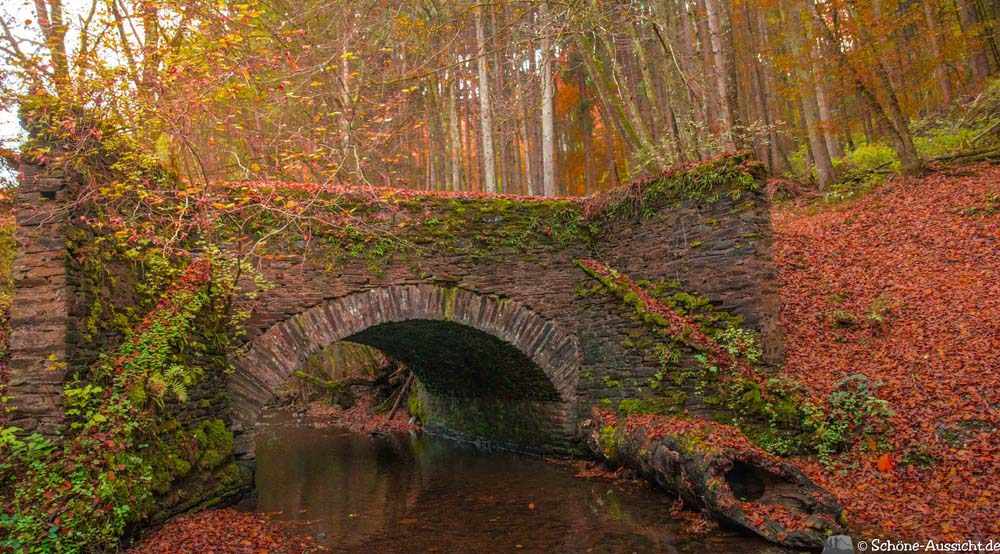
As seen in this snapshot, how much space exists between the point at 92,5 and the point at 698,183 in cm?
834

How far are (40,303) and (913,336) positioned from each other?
363 inches

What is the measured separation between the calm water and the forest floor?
1.46m

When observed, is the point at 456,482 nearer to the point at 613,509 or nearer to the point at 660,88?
the point at 613,509

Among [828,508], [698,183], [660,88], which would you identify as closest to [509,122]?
[660,88]

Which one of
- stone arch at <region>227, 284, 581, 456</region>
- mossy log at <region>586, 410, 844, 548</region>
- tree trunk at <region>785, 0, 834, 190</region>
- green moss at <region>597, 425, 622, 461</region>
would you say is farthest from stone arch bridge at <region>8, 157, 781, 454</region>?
tree trunk at <region>785, 0, 834, 190</region>

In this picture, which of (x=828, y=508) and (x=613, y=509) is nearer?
(x=828, y=508)

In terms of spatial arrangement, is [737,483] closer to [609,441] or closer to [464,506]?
[609,441]

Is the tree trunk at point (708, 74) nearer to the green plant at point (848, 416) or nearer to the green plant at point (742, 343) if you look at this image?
the green plant at point (742, 343)

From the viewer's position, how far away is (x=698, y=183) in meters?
8.73

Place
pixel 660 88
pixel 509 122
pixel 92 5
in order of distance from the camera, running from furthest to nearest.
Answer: pixel 509 122 → pixel 660 88 → pixel 92 5

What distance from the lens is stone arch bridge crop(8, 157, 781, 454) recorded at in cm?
817

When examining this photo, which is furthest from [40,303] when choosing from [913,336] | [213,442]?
[913,336]

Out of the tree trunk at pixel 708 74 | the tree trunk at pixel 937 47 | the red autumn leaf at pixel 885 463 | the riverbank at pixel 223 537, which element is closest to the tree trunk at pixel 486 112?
the tree trunk at pixel 708 74

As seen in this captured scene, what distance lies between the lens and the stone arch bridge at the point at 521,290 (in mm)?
8172
